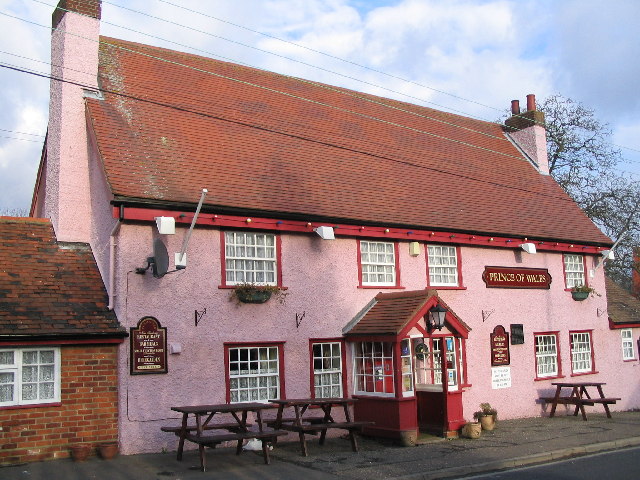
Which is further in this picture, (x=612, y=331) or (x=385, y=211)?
(x=612, y=331)

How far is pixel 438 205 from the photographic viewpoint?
18.6 meters

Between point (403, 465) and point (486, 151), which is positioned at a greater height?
point (486, 151)

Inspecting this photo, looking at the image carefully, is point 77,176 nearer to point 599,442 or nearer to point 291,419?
point 291,419

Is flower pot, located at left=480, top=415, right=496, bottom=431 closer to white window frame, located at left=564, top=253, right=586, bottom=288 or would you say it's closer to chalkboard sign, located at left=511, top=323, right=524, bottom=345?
chalkboard sign, located at left=511, top=323, right=524, bottom=345

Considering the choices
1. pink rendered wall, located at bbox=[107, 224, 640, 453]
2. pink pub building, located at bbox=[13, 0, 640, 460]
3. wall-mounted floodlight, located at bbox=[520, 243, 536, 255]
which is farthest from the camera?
wall-mounted floodlight, located at bbox=[520, 243, 536, 255]

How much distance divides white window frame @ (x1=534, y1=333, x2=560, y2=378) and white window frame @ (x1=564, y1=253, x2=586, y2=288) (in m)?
1.91

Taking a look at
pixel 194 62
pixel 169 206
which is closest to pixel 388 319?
pixel 169 206

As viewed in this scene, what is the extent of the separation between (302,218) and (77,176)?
5094 millimetres

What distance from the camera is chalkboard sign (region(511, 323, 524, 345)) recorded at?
18891 millimetres

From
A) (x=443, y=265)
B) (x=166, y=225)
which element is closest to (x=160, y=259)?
(x=166, y=225)

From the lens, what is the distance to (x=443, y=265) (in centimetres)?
1781

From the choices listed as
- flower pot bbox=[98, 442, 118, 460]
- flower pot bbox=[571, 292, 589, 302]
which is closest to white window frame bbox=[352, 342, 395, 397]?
flower pot bbox=[98, 442, 118, 460]

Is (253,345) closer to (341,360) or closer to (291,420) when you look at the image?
(291,420)

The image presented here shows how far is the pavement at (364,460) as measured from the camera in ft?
36.6
